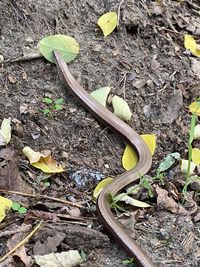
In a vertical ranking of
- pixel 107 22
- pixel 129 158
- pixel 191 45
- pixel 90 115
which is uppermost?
pixel 107 22

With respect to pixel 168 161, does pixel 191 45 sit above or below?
above

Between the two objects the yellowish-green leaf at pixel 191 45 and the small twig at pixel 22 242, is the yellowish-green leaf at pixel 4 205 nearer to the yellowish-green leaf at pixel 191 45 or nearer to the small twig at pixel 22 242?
the small twig at pixel 22 242

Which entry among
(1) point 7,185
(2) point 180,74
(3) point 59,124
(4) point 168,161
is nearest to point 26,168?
(1) point 7,185

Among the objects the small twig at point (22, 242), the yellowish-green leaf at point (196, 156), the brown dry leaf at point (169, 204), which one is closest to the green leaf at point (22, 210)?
the small twig at point (22, 242)

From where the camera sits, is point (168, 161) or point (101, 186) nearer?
point (101, 186)

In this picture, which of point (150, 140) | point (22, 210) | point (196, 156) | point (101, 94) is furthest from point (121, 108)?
point (22, 210)

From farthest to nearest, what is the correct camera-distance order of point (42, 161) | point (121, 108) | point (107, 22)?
point (107, 22), point (121, 108), point (42, 161)

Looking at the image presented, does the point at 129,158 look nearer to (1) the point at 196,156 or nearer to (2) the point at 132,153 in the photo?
(2) the point at 132,153

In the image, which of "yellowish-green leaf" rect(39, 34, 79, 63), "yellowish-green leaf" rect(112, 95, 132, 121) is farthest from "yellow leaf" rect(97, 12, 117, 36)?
"yellowish-green leaf" rect(112, 95, 132, 121)
